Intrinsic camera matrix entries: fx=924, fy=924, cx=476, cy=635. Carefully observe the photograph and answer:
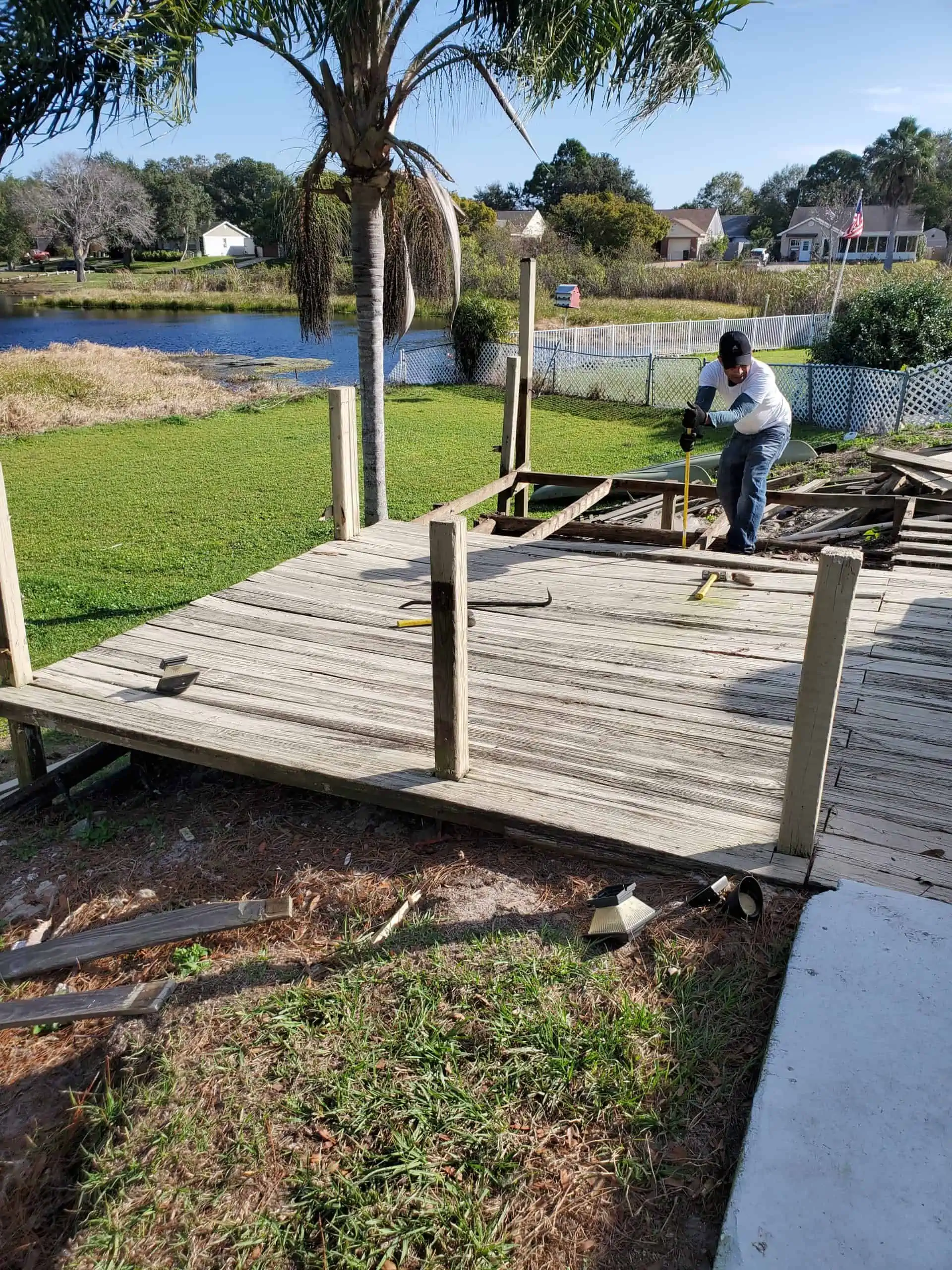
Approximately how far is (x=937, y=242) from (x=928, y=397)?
83730 mm

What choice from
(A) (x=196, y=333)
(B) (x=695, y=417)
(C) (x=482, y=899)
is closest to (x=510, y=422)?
(B) (x=695, y=417)

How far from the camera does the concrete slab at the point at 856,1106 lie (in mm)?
2084

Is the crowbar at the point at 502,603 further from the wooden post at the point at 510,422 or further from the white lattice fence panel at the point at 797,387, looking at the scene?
the white lattice fence panel at the point at 797,387

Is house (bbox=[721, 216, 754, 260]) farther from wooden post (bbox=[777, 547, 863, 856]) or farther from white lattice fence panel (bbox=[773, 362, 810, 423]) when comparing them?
wooden post (bbox=[777, 547, 863, 856])

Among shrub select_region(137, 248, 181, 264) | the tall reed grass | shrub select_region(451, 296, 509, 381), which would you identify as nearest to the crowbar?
the tall reed grass

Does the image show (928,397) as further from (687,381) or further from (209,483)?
(209,483)

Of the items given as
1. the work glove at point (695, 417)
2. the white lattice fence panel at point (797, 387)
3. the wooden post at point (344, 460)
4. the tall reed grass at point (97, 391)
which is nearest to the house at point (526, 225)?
the tall reed grass at point (97, 391)

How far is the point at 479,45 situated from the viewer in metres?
8.34

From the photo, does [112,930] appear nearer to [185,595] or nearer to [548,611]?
[548,611]

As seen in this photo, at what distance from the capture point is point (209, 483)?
14586 mm

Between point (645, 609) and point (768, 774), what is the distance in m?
2.21

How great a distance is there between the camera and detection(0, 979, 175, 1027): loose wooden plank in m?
3.20

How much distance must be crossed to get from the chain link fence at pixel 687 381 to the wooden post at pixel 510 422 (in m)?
9.27

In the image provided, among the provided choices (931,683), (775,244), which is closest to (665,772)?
(931,683)
